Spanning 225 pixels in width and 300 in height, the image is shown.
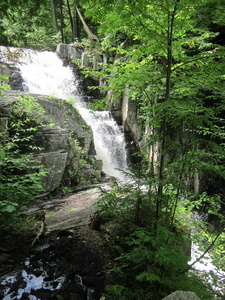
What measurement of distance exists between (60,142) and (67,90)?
31.1 ft

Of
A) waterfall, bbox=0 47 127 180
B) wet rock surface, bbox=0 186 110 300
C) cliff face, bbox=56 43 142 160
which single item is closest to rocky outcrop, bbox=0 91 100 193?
wet rock surface, bbox=0 186 110 300

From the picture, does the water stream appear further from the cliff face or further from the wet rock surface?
the wet rock surface

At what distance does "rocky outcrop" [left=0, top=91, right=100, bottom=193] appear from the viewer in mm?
5941

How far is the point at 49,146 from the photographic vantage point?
6.23 meters

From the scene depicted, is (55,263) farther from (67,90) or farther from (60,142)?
(67,90)

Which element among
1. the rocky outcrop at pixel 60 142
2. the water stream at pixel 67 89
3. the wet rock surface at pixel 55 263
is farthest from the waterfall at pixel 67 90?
the wet rock surface at pixel 55 263

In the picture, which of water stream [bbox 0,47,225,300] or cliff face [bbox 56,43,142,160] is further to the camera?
cliff face [bbox 56,43,142,160]

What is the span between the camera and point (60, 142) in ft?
21.5

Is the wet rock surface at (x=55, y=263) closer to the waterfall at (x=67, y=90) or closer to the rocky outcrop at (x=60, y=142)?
the rocky outcrop at (x=60, y=142)

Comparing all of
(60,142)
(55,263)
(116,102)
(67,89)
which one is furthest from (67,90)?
(55,263)

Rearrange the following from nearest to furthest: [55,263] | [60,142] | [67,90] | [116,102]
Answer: [55,263] < [60,142] < [116,102] < [67,90]

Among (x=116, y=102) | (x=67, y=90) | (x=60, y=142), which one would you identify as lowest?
(x=60, y=142)

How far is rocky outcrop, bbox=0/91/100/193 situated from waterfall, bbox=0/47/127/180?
239cm

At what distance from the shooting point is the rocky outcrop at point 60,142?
5.94m
